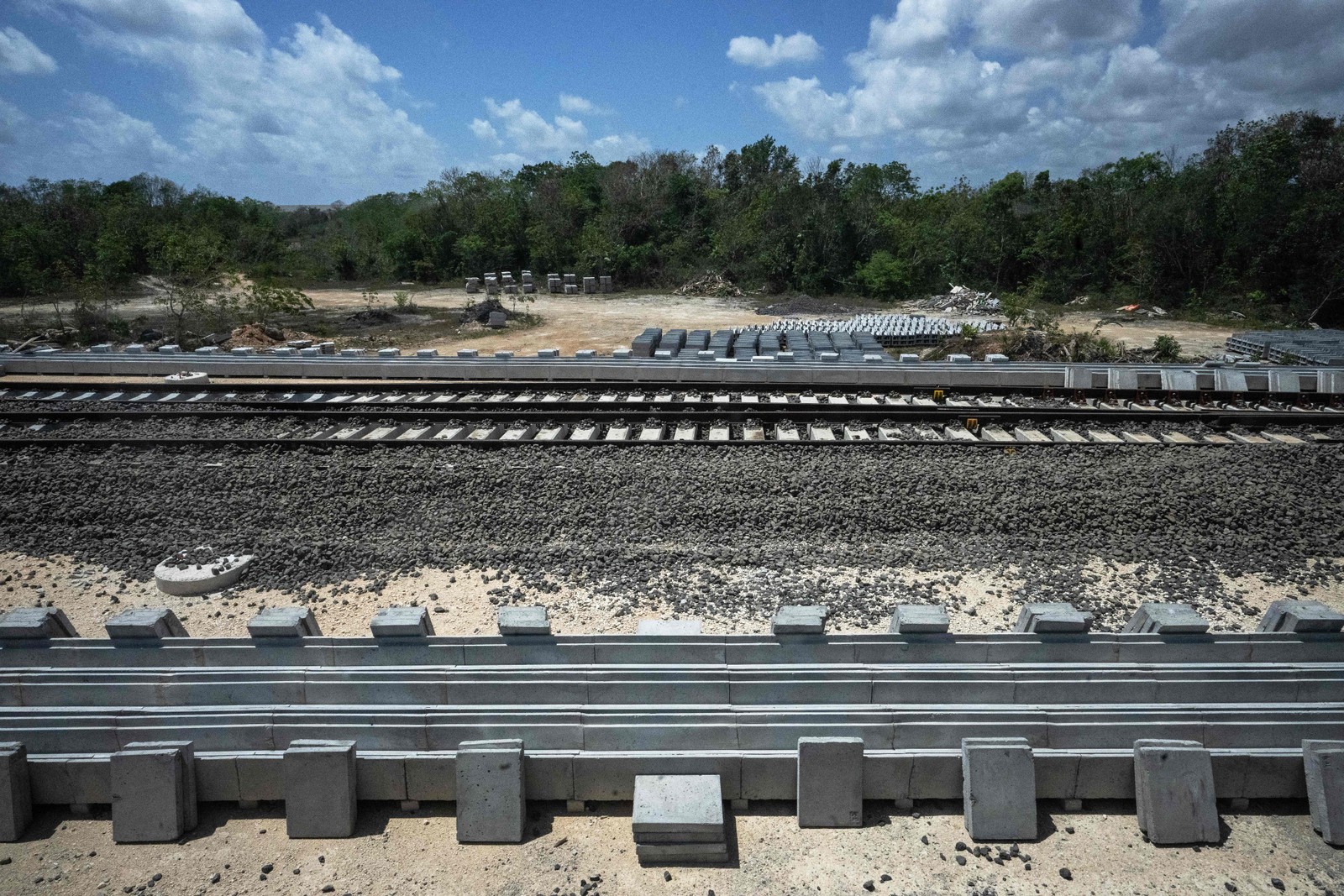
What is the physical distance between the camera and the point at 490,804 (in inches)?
180

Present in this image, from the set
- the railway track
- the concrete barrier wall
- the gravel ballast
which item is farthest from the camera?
the railway track

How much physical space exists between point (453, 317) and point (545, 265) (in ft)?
43.8

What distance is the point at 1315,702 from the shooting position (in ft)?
17.2

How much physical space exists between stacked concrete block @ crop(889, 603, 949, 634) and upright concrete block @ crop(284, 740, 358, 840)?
3.59 metres

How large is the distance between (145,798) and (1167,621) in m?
6.49

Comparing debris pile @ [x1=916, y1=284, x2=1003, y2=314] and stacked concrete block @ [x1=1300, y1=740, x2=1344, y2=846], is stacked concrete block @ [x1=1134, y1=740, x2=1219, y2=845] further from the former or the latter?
debris pile @ [x1=916, y1=284, x2=1003, y2=314]

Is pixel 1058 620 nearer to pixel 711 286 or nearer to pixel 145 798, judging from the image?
pixel 145 798

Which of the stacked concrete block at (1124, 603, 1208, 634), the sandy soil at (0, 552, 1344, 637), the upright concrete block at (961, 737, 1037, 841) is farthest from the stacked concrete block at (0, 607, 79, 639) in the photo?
the stacked concrete block at (1124, 603, 1208, 634)

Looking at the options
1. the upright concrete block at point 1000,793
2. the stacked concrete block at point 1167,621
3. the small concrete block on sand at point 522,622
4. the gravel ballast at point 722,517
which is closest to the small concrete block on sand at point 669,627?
the small concrete block on sand at point 522,622

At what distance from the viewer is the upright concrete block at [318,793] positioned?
4.59 metres

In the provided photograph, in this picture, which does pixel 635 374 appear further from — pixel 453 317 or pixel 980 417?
pixel 453 317

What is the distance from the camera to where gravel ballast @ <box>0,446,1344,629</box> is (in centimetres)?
729

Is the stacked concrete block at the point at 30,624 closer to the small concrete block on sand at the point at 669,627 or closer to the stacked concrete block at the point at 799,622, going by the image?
the small concrete block on sand at the point at 669,627

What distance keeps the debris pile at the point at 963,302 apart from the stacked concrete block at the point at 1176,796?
23.1 meters
